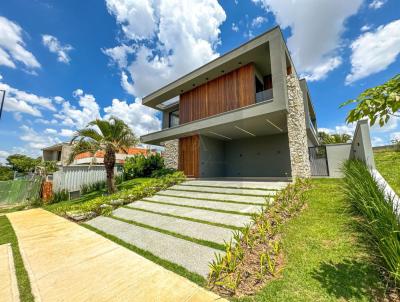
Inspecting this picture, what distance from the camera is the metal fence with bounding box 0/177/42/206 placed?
484 inches

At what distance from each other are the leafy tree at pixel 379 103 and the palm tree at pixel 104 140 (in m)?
10.7

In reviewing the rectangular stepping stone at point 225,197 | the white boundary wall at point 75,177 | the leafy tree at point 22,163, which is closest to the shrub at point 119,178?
the white boundary wall at point 75,177

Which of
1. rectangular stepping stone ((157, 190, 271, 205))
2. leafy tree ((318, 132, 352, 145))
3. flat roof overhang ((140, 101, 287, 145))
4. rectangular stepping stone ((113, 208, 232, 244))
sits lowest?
rectangular stepping stone ((113, 208, 232, 244))

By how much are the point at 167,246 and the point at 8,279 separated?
2.71m

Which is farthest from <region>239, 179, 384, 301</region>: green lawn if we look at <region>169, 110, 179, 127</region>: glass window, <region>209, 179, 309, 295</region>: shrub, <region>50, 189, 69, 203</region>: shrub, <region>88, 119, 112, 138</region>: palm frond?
<region>169, 110, 179, 127</region>: glass window

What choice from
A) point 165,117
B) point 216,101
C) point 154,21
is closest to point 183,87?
point 216,101

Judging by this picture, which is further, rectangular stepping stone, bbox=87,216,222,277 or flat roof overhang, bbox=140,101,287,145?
flat roof overhang, bbox=140,101,287,145

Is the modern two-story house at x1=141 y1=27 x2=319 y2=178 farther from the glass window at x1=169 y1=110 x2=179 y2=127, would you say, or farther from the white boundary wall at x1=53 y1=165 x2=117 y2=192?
the white boundary wall at x1=53 y1=165 x2=117 y2=192

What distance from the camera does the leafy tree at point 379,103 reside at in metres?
1.54

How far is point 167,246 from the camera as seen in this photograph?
3.74m

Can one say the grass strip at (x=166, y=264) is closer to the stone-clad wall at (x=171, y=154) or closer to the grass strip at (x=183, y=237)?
the grass strip at (x=183, y=237)

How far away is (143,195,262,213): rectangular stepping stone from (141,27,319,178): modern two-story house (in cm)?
380

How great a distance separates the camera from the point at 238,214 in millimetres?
4961

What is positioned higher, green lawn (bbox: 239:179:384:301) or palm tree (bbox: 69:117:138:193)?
palm tree (bbox: 69:117:138:193)
